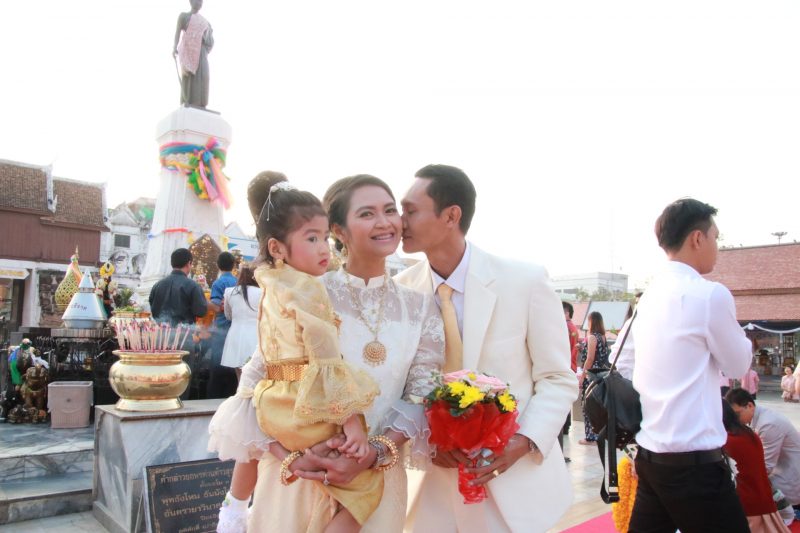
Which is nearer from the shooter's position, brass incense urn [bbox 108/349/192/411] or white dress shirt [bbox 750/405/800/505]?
brass incense urn [bbox 108/349/192/411]

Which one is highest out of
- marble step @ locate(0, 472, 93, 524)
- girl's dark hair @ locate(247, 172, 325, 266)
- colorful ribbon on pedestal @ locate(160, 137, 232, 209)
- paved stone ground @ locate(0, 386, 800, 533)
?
colorful ribbon on pedestal @ locate(160, 137, 232, 209)

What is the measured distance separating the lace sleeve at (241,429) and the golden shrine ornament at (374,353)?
1.17 feet

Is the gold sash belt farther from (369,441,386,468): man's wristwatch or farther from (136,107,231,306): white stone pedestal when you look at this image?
(136,107,231,306): white stone pedestal

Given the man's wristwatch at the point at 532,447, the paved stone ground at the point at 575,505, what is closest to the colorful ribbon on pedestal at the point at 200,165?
the paved stone ground at the point at 575,505

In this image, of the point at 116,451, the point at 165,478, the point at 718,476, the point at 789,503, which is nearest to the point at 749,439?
the point at 789,503

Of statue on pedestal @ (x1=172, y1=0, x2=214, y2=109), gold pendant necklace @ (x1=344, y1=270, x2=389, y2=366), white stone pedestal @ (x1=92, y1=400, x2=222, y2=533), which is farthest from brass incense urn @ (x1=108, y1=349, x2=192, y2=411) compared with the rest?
statue on pedestal @ (x1=172, y1=0, x2=214, y2=109)

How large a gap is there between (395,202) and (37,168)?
3013 centimetres

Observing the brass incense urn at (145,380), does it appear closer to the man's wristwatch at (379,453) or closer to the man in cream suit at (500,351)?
the man in cream suit at (500,351)

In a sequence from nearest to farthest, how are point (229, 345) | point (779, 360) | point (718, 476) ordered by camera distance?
point (718, 476) < point (229, 345) < point (779, 360)

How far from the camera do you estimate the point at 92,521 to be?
379 centimetres

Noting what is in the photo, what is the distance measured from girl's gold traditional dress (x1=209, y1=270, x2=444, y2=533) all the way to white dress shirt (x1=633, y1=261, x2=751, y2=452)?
106 centimetres

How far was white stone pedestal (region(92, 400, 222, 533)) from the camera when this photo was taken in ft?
11.3

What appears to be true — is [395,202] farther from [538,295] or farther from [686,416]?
[686,416]

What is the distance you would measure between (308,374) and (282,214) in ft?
1.91
